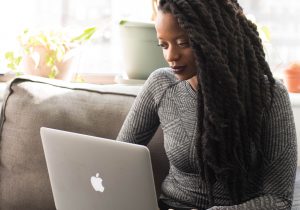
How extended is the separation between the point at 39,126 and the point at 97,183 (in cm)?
50

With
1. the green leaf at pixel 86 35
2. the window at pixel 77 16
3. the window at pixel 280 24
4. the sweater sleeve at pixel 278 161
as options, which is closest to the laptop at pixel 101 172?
the sweater sleeve at pixel 278 161

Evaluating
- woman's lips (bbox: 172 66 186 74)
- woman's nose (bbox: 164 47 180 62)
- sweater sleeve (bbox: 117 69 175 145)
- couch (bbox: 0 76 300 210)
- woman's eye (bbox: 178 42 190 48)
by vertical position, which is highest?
woman's eye (bbox: 178 42 190 48)

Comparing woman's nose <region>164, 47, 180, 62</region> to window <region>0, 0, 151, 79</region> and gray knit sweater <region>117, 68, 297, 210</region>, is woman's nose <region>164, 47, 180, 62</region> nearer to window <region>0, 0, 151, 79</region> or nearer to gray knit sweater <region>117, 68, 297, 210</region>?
gray knit sweater <region>117, 68, 297, 210</region>

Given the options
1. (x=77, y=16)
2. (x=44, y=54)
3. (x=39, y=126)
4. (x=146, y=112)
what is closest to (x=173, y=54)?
(x=146, y=112)

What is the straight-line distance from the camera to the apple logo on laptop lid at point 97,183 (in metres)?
1.07

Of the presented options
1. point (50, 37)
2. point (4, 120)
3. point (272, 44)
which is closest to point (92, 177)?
point (4, 120)

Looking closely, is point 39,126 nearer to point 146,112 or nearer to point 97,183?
point 146,112

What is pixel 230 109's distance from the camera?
120cm

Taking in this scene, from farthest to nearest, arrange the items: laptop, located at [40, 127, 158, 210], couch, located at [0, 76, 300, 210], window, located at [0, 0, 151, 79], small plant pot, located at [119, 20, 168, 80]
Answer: window, located at [0, 0, 151, 79]
small plant pot, located at [119, 20, 168, 80]
couch, located at [0, 76, 300, 210]
laptop, located at [40, 127, 158, 210]

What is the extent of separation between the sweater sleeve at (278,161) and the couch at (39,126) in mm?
360

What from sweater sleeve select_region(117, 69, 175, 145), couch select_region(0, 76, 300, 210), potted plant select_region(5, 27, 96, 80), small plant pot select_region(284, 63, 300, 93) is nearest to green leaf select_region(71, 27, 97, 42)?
potted plant select_region(5, 27, 96, 80)

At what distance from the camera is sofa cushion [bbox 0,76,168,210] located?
59.7 inches

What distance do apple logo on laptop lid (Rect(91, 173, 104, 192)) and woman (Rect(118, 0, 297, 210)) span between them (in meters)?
0.28

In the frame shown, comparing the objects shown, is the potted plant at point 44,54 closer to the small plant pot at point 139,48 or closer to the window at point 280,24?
the small plant pot at point 139,48
